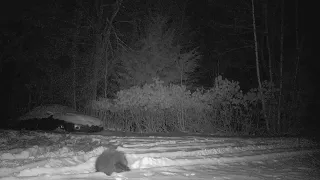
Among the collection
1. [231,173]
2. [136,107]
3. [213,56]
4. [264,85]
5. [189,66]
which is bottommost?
[231,173]

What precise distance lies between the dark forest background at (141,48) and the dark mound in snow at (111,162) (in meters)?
9.65

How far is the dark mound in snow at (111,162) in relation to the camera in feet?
20.1

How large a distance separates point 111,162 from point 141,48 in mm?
14199

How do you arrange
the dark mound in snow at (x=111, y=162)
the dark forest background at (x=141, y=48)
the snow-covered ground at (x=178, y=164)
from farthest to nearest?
the dark forest background at (x=141, y=48) → the dark mound in snow at (x=111, y=162) → the snow-covered ground at (x=178, y=164)

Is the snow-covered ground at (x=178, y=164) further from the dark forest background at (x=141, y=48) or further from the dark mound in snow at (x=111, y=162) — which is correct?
the dark forest background at (x=141, y=48)

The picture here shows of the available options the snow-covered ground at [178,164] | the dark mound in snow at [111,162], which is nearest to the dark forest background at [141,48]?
the snow-covered ground at [178,164]

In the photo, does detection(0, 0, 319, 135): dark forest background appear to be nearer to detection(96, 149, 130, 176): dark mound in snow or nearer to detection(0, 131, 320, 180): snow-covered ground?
detection(0, 131, 320, 180): snow-covered ground

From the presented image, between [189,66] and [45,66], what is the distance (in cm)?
1261

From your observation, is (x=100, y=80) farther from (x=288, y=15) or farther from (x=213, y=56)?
(x=288, y=15)

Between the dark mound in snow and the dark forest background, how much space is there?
380 inches

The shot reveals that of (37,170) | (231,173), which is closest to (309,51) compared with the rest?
(231,173)

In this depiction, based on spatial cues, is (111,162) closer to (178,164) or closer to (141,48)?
(178,164)

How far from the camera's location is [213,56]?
974 inches

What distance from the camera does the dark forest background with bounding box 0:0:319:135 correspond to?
16578 millimetres
